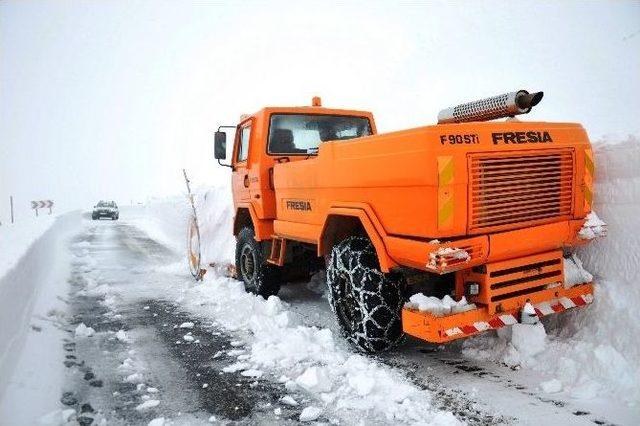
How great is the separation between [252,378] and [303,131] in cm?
336

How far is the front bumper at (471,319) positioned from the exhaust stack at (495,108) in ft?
4.93

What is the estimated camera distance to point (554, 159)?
11.5 ft

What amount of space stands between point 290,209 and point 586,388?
314 cm

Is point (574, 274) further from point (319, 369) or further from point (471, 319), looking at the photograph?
point (319, 369)

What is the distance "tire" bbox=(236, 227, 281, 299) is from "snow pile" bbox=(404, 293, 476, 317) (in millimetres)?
2911

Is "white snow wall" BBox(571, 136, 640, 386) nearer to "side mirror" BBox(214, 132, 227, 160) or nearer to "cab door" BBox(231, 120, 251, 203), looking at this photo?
"cab door" BBox(231, 120, 251, 203)

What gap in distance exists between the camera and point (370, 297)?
11.8 ft

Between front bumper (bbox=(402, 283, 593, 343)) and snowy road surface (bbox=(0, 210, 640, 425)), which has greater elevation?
front bumper (bbox=(402, 283, 593, 343))

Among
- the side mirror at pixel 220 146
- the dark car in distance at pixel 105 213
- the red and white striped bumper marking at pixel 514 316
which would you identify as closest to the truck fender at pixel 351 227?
the red and white striped bumper marking at pixel 514 316

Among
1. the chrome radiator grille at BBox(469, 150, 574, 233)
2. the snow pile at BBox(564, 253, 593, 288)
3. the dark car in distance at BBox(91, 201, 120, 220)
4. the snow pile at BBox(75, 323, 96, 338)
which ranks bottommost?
the dark car in distance at BBox(91, 201, 120, 220)

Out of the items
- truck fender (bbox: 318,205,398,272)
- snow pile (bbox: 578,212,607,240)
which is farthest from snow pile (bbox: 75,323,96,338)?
snow pile (bbox: 578,212,607,240)

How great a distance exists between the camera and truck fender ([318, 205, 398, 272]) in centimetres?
349

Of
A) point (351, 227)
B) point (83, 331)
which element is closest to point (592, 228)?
point (351, 227)

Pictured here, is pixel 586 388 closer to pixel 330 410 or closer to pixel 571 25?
pixel 330 410
